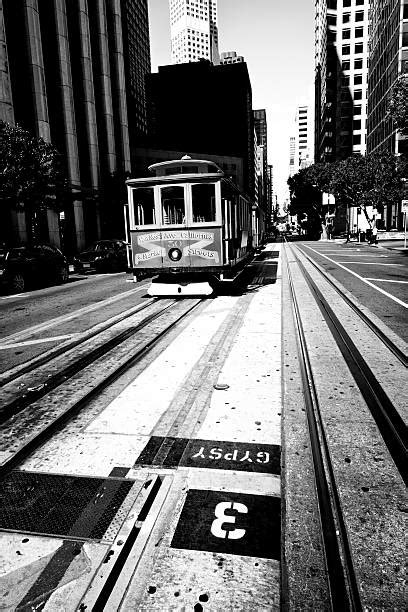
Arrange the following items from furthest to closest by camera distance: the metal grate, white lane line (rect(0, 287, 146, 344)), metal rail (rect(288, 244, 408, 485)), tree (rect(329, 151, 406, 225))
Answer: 1. tree (rect(329, 151, 406, 225))
2. white lane line (rect(0, 287, 146, 344))
3. metal rail (rect(288, 244, 408, 485))
4. the metal grate

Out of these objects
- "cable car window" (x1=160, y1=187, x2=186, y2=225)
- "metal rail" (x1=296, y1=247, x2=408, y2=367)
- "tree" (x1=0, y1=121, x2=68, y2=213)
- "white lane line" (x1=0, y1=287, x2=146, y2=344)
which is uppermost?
"tree" (x1=0, y1=121, x2=68, y2=213)

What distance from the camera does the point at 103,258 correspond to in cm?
2225

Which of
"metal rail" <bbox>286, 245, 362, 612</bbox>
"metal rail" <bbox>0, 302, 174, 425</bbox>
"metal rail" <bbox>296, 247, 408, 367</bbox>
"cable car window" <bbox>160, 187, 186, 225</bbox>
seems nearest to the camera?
"metal rail" <bbox>286, 245, 362, 612</bbox>

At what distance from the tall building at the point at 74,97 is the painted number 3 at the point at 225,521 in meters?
30.2

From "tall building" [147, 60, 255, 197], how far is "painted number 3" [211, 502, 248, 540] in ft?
457

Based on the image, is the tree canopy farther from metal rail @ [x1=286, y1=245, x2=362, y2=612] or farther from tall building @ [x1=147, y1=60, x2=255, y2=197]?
tall building @ [x1=147, y1=60, x2=255, y2=197]

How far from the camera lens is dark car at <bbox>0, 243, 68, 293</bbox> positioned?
15.3m

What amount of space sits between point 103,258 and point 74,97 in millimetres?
25592

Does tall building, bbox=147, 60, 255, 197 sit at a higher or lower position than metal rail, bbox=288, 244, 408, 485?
higher

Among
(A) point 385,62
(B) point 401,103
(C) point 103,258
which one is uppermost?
(A) point 385,62

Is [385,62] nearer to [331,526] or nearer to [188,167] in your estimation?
[188,167]

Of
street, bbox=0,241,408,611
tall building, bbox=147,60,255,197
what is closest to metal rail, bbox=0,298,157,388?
street, bbox=0,241,408,611

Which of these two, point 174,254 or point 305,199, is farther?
point 305,199

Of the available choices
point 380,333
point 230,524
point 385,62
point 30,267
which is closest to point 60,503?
point 230,524
